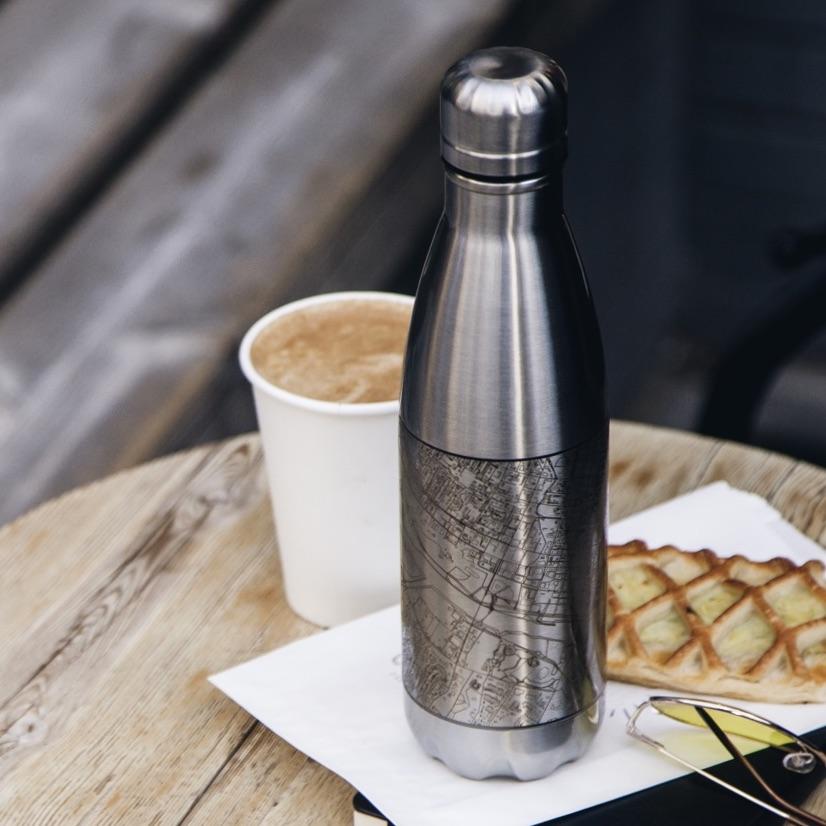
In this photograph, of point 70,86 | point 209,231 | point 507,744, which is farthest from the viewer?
point 70,86

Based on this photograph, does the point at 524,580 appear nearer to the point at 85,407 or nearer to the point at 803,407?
the point at 85,407

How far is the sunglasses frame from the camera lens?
28.3 inches

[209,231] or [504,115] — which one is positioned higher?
[504,115]

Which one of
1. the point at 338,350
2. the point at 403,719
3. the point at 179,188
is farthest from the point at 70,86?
the point at 403,719

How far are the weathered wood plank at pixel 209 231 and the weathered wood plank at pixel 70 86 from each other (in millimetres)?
70

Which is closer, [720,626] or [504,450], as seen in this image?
[504,450]

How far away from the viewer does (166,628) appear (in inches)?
36.6

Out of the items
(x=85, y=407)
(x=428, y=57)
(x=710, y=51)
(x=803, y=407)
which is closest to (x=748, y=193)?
(x=710, y=51)

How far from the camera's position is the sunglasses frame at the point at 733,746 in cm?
72

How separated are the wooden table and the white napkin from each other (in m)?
0.02

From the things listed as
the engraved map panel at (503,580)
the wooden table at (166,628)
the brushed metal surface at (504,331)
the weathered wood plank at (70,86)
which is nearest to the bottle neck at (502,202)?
the brushed metal surface at (504,331)

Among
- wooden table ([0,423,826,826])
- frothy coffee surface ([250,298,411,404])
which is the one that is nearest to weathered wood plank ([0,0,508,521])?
wooden table ([0,423,826,826])

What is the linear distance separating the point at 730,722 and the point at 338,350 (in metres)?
0.36

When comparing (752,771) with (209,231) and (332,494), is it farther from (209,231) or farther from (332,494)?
(209,231)
